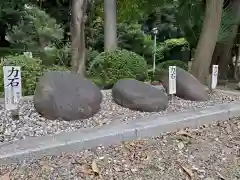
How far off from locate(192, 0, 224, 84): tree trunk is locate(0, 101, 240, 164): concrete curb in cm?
227

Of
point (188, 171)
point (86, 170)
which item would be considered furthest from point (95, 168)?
point (188, 171)

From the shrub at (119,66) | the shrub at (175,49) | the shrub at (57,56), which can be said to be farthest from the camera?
the shrub at (175,49)

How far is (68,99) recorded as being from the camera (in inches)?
151

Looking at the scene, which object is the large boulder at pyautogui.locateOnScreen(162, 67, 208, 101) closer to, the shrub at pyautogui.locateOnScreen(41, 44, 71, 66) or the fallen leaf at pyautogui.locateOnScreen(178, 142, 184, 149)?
the fallen leaf at pyautogui.locateOnScreen(178, 142, 184, 149)

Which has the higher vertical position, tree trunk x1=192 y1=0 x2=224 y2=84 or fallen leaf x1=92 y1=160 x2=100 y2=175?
tree trunk x1=192 y1=0 x2=224 y2=84

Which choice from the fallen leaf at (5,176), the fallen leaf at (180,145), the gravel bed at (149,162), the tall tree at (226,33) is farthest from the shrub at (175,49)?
the fallen leaf at (5,176)

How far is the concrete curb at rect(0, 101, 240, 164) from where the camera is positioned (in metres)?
2.89

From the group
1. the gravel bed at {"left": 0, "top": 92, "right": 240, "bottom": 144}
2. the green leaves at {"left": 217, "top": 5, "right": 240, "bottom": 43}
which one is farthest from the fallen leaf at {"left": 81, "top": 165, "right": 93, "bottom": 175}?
the green leaves at {"left": 217, "top": 5, "right": 240, "bottom": 43}

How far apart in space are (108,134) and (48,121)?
2.45ft

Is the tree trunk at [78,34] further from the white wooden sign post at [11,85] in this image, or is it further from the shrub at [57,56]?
the shrub at [57,56]

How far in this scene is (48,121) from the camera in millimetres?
3785

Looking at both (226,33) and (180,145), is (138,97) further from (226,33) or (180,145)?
(226,33)

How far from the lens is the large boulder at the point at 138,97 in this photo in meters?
4.45

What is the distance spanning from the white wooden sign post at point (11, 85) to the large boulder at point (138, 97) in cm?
147
